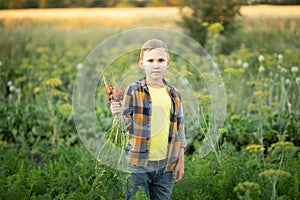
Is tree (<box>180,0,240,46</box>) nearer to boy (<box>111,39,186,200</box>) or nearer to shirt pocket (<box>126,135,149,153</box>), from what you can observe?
boy (<box>111,39,186,200</box>)

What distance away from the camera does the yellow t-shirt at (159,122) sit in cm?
245

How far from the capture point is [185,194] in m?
2.91

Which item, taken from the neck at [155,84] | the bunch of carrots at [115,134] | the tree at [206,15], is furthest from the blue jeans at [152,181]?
the tree at [206,15]

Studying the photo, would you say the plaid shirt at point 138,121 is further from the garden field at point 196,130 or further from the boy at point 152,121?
the garden field at point 196,130

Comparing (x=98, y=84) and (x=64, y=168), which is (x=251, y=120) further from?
(x=98, y=84)

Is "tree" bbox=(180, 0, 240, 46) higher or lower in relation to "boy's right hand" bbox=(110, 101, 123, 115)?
higher

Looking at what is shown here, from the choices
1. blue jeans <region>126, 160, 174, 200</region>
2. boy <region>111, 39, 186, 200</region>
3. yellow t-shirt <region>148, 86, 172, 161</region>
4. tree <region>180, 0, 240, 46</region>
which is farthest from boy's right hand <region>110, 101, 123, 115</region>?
tree <region>180, 0, 240, 46</region>

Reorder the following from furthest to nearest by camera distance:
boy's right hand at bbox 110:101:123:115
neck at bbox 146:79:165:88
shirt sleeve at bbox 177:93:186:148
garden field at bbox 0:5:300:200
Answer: garden field at bbox 0:5:300:200, shirt sleeve at bbox 177:93:186:148, neck at bbox 146:79:165:88, boy's right hand at bbox 110:101:123:115

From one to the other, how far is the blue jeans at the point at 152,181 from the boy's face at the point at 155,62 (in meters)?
0.43

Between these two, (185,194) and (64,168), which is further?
(64,168)

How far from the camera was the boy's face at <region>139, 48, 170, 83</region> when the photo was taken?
241 cm

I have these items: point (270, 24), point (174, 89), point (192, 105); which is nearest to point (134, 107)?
point (174, 89)

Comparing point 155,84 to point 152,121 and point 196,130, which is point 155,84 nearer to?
point 152,121

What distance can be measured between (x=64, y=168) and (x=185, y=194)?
96cm
